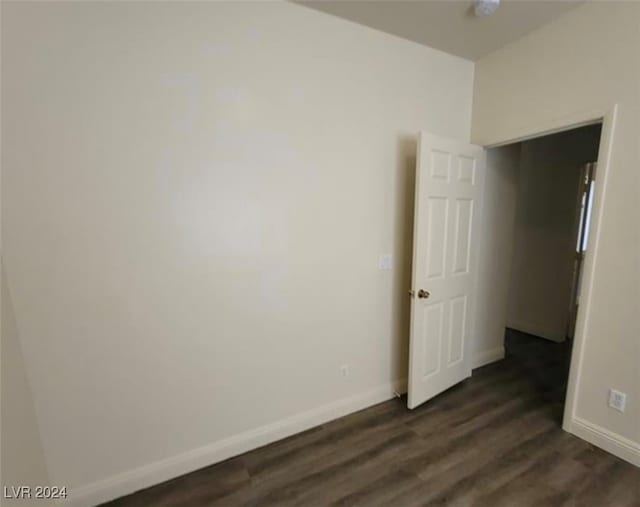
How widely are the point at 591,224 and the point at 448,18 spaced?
5.38 ft

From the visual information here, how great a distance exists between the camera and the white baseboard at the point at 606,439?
71.6 inches

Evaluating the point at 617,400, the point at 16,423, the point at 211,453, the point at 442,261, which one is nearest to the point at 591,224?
the point at 442,261

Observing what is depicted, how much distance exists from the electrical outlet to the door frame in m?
0.17

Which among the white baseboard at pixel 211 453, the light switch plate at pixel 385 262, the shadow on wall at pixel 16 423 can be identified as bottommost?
the white baseboard at pixel 211 453

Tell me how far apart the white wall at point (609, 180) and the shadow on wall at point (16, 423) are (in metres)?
3.13

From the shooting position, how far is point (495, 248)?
10.1ft

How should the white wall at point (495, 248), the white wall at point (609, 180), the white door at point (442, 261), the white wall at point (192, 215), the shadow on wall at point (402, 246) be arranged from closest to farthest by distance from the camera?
the white wall at point (192, 215), the white wall at point (609, 180), the white door at point (442, 261), the shadow on wall at point (402, 246), the white wall at point (495, 248)

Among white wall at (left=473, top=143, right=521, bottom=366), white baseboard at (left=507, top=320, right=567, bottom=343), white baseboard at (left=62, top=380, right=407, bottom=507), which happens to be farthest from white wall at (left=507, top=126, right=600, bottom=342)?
white baseboard at (left=62, top=380, right=407, bottom=507)

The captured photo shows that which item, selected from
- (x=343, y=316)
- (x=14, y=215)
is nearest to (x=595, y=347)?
(x=343, y=316)

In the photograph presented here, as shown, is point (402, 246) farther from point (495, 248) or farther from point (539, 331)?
point (539, 331)

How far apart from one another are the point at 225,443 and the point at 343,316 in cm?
113

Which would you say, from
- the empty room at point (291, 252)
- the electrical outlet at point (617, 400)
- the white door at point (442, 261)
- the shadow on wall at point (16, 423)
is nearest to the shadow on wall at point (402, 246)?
the empty room at point (291, 252)

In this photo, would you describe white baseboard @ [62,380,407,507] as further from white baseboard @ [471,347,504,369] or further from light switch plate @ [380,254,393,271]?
white baseboard @ [471,347,504,369]

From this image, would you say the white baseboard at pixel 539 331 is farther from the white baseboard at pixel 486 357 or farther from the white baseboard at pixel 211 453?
the white baseboard at pixel 211 453
